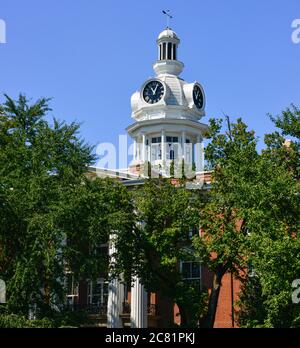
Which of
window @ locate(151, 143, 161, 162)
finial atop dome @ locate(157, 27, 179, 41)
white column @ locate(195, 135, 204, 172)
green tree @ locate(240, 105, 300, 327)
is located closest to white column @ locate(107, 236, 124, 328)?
green tree @ locate(240, 105, 300, 327)

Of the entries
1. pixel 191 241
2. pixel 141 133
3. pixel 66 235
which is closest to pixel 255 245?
pixel 191 241

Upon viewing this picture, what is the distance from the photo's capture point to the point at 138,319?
123 feet

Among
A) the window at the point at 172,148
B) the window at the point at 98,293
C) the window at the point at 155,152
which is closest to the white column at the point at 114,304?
the window at the point at 98,293

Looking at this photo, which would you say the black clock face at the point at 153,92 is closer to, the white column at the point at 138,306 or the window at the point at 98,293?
the window at the point at 98,293

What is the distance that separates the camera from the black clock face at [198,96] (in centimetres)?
7388

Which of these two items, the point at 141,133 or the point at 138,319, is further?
the point at 141,133

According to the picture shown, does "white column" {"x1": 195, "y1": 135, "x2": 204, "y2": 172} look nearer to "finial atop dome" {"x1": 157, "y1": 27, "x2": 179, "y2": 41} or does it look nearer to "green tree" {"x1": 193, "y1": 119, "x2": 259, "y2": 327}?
"finial atop dome" {"x1": 157, "y1": 27, "x2": 179, "y2": 41}

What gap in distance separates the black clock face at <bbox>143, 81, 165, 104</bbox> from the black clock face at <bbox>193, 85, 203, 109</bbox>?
13.2ft

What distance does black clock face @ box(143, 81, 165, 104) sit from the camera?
72.2 metres

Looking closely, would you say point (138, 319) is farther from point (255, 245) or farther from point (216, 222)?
point (255, 245)

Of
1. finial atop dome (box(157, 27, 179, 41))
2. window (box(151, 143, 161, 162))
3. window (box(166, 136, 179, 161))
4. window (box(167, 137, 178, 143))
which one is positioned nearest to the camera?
window (box(166, 136, 179, 161))
